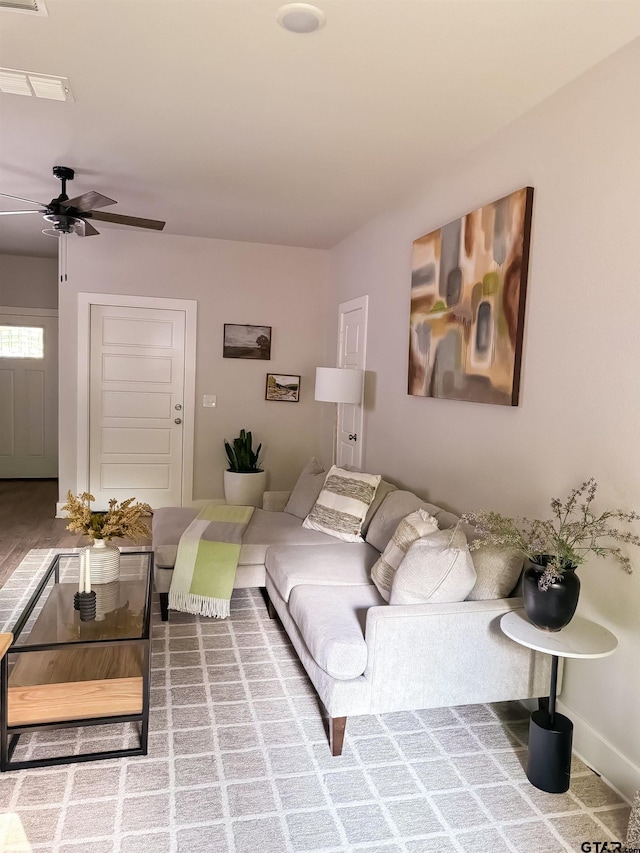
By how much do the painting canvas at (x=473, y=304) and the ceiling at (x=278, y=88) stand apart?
0.46 meters

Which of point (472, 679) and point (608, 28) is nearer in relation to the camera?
point (608, 28)

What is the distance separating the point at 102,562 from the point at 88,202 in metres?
2.05

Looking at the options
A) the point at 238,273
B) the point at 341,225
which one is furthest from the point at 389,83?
the point at 238,273

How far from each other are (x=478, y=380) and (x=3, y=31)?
8.09 feet

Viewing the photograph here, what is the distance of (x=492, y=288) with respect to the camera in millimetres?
2941

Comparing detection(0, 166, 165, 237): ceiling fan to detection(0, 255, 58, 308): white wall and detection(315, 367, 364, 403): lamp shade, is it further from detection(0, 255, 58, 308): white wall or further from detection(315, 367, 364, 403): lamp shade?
detection(0, 255, 58, 308): white wall

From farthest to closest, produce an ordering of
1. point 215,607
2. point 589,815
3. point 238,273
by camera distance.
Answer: point 238,273
point 215,607
point 589,815

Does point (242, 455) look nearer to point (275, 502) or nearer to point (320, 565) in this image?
point (275, 502)

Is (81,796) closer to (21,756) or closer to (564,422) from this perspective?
(21,756)

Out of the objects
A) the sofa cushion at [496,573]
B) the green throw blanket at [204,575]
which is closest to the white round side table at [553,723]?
the sofa cushion at [496,573]

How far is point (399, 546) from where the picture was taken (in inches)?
108

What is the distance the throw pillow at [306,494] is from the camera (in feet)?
13.4

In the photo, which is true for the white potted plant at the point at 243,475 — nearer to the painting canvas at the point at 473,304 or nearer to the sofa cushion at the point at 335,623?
the painting canvas at the point at 473,304

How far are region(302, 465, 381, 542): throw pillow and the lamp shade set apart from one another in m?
0.81
